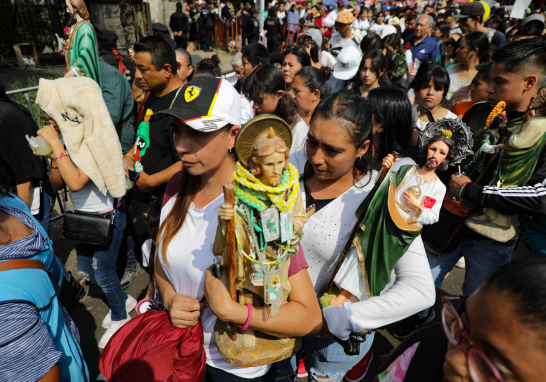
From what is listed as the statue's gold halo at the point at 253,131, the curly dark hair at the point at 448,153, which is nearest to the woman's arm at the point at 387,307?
the curly dark hair at the point at 448,153

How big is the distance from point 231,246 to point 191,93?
0.78 m

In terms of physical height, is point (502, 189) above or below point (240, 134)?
below

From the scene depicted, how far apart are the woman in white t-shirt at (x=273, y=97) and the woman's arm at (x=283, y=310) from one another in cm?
221

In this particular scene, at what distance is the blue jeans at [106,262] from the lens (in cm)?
302

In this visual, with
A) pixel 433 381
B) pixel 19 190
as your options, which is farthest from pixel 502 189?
pixel 19 190

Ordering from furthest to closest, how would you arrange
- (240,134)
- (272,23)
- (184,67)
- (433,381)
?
(272,23) → (184,67) → (240,134) → (433,381)

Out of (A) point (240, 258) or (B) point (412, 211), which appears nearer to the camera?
(A) point (240, 258)

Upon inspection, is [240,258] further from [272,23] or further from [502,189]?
[272,23]

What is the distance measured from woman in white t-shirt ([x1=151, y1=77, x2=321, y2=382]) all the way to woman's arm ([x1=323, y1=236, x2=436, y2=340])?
134 millimetres

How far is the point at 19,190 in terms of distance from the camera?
2701mm

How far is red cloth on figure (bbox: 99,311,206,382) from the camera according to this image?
1506 millimetres

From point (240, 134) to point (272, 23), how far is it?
12776 mm

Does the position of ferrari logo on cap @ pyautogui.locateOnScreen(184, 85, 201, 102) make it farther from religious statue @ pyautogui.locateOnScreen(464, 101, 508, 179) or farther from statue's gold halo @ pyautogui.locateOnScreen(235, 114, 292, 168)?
religious statue @ pyautogui.locateOnScreen(464, 101, 508, 179)

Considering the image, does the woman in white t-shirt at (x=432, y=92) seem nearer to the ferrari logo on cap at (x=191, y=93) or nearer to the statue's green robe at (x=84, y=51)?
the ferrari logo on cap at (x=191, y=93)
